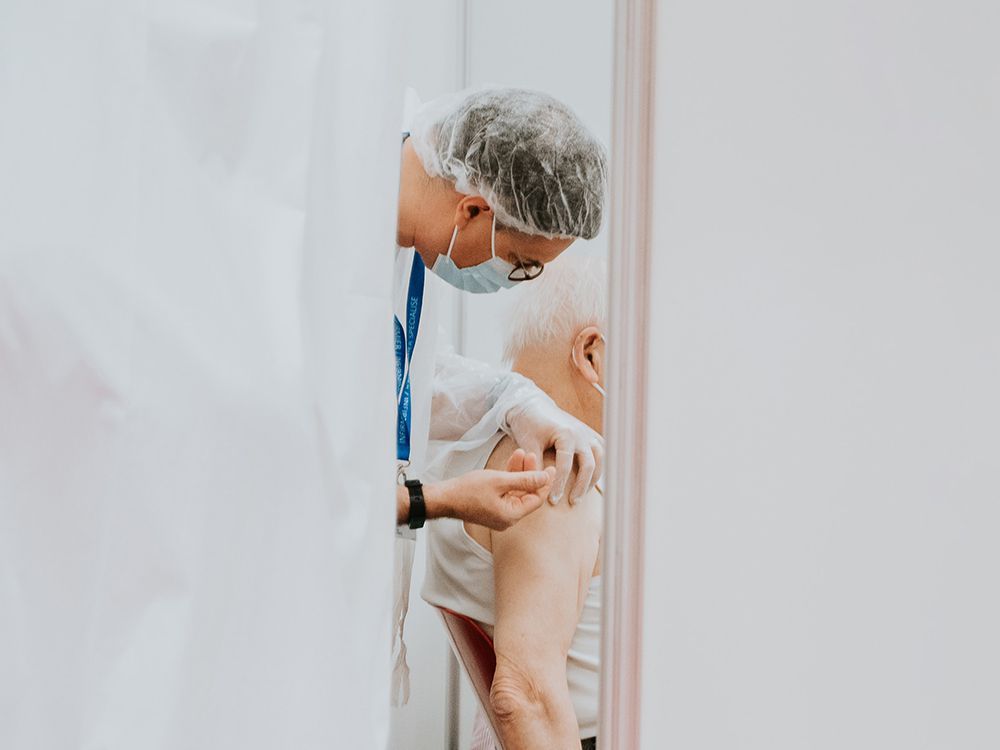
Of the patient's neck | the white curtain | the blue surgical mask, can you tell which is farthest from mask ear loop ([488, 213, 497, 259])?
the white curtain

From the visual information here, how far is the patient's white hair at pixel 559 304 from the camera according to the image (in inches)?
38.6

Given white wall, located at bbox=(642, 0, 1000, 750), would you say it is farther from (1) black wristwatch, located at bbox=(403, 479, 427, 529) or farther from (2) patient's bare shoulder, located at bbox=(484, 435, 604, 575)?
(1) black wristwatch, located at bbox=(403, 479, 427, 529)

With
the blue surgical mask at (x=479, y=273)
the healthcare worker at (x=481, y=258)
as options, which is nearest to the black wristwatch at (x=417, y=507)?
the healthcare worker at (x=481, y=258)

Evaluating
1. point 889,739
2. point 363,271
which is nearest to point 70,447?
point 363,271

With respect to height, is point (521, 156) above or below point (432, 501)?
above

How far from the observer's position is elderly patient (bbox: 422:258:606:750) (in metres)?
0.94

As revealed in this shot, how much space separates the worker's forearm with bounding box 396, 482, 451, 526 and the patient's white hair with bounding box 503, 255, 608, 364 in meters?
0.16

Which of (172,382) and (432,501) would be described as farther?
(432,501)

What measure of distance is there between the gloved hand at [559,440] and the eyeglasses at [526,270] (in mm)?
130

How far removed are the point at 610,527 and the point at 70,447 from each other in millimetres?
505

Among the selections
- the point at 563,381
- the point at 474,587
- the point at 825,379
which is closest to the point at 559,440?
the point at 563,381

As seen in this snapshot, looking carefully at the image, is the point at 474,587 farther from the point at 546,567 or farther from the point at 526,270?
the point at 526,270

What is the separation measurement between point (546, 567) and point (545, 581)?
14 mm

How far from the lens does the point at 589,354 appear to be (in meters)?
0.98
